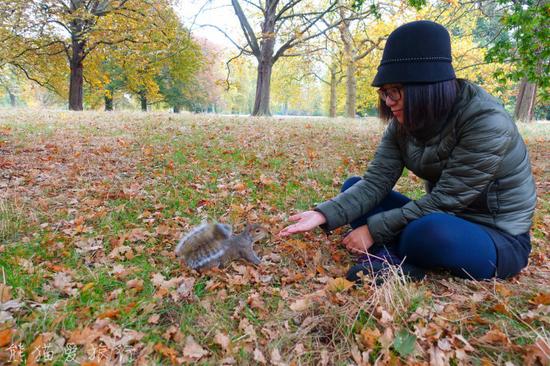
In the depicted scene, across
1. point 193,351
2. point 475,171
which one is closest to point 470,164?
point 475,171

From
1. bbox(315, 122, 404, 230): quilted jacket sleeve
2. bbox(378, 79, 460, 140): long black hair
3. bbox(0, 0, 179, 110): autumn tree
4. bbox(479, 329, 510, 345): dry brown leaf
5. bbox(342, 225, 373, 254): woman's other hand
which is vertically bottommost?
bbox(479, 329, 510, 345): dry brown leaf

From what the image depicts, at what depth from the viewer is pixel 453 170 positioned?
2076 mm

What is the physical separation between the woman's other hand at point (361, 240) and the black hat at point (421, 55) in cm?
107

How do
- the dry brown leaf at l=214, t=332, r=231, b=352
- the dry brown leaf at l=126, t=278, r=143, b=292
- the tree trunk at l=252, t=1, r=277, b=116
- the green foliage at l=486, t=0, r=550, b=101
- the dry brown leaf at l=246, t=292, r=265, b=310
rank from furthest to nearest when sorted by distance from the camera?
the tree trunk at l=252, t=1, r=277, b=116
the green foliage at l=486, t=0, r=550, b=101
the dry brown leaf at l=126, t=278, r=143, b=292
the dry brown leaf at l=246, t=292, r=265, b=310
the dry brown leaf at l=214, t=332, r=231, b=352

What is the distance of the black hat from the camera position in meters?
1.95

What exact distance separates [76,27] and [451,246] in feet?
55.7

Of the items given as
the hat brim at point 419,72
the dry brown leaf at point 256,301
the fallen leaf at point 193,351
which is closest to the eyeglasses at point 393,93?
the hat brim at point 419,72

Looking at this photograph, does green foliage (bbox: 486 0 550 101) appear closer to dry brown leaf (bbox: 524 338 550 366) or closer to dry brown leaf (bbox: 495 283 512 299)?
dry brown leaf (bbox: 495 283 512 299)

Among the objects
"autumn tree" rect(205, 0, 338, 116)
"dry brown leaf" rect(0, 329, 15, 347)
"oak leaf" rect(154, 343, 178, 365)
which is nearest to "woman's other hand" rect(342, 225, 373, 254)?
"oak leaf" rect(154, 343, 178, 365)

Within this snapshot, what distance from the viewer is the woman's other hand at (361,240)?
2.40m

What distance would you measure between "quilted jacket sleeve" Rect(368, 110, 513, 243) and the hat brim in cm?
32

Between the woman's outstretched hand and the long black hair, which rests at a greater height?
the long black hair

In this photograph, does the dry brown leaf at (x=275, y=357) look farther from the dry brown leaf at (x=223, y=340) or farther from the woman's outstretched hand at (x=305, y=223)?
the woman's outstretched hand at (x=305, y=223)

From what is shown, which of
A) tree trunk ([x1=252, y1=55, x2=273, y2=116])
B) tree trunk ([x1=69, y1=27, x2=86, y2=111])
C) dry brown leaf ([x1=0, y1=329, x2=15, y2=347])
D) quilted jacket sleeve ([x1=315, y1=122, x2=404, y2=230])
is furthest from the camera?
tree trunk ([x1=69, y1=27, x2=86, y2=111])
